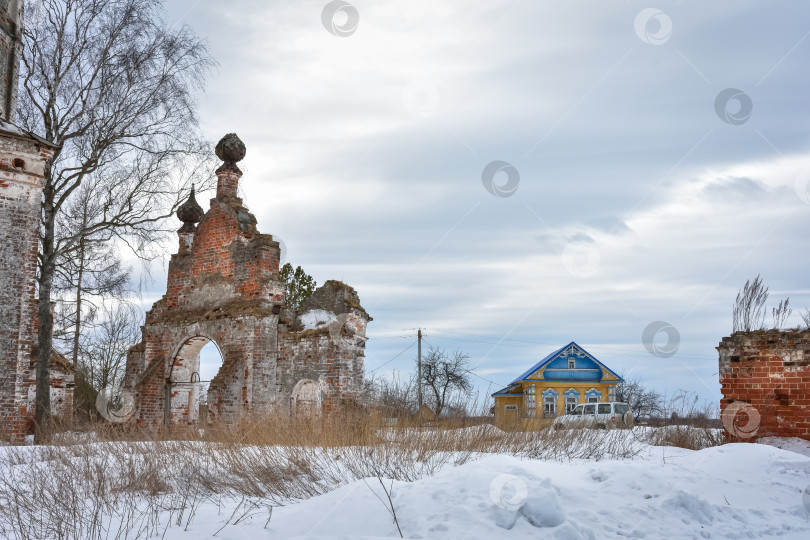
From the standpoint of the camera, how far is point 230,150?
16.8 meters

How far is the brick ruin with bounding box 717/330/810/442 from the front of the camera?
11961mm

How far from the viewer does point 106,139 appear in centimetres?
1781

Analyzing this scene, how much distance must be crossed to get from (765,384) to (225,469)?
Answer: 920 cm

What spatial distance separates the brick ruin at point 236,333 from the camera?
49.8ft

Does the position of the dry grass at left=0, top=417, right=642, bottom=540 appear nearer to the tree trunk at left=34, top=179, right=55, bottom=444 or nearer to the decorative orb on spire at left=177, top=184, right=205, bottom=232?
the tree trunk at left=34, top=179, right=55, bottom=444

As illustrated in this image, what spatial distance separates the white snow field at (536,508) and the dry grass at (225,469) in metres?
0.35

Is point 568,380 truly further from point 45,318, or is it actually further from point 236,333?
point 45,318

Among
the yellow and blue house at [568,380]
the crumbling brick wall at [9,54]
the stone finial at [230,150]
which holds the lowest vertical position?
the yellow and blue house at [568,380]

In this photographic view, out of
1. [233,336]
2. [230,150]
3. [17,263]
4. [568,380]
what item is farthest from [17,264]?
[568,380]

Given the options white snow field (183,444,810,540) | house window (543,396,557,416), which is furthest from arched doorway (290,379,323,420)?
house window (543,396,557,416)

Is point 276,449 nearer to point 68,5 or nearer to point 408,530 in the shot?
point 408,530

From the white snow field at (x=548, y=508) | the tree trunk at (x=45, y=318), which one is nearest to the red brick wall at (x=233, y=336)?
the tree trunk at (x=45, y=318)

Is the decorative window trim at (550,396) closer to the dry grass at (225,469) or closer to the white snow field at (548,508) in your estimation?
the dry grass at (225,469)

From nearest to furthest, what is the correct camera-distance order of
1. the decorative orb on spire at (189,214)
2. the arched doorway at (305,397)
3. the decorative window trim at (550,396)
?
the arched doorway at (305,397), the decorative orb on spire at (189,214), the decorative window trim at (550,396)
